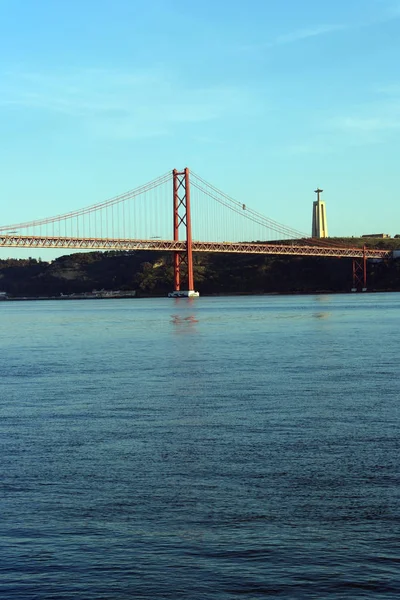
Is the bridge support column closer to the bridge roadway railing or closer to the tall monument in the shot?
the bridge roadway railing

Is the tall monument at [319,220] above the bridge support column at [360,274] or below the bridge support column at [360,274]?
above

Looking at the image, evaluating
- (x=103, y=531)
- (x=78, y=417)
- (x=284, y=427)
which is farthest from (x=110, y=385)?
(x=103, y=531)

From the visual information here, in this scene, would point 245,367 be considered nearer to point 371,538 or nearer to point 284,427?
point 284,427

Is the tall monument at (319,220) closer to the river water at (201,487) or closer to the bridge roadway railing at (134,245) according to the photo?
the bridge roadway railing at (134,245)

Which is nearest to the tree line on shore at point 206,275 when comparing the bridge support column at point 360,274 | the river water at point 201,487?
the bridge support column at point 360,274

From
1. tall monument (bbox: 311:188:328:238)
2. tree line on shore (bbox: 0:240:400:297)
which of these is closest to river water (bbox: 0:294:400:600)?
tree line on shore (bbox: 0:240:400:297)
